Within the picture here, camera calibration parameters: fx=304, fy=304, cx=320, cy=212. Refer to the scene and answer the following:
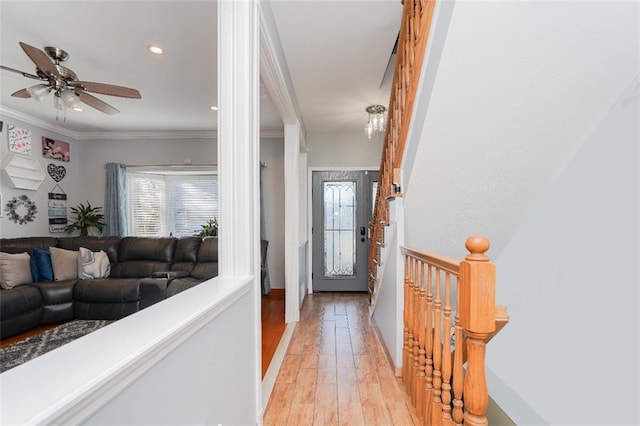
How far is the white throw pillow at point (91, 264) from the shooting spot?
11.8 ft

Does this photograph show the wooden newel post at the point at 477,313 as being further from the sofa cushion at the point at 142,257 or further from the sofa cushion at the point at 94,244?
the sofa cushion at the point at 94,244

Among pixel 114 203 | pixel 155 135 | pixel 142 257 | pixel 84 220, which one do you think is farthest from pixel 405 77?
pixel 84 220

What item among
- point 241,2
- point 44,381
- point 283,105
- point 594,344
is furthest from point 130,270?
point 594,344

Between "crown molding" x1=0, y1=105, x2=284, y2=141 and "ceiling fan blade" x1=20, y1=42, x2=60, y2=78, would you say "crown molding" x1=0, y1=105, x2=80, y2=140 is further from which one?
"ceiling fan blade" x1=20, y1=42, x2=60, y2=78

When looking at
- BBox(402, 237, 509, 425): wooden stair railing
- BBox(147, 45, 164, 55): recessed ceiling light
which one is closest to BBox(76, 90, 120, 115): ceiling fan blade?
BBox(147, 45, 164, 55): recessed ceiling light

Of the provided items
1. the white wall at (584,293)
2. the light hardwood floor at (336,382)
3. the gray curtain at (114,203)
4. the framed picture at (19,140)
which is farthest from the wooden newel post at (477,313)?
the framed picture at (19,140)

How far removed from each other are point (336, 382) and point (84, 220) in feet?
14.6

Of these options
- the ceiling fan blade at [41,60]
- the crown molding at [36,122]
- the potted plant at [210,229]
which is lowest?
the potted plant at [210,229]

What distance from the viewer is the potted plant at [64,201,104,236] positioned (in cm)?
450

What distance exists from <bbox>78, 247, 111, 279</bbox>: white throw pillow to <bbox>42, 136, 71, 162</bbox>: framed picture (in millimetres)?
1672

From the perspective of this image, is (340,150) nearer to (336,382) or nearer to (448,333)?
(336,382)

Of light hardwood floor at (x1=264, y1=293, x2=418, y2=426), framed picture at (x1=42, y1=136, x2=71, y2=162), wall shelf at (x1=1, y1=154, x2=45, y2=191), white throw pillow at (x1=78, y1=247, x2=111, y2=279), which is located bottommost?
light hardwood floor at (x1=264, y1=293, x2=418, y2=426)

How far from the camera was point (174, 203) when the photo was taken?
511 cm

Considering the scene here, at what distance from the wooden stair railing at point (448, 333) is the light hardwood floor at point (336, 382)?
0.20m
